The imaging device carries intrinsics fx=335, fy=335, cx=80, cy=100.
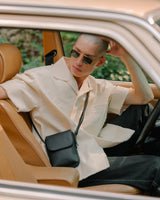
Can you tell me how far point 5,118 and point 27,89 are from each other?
8.1 inches

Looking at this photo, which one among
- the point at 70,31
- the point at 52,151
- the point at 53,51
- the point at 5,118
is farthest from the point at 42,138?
the point at 53,51

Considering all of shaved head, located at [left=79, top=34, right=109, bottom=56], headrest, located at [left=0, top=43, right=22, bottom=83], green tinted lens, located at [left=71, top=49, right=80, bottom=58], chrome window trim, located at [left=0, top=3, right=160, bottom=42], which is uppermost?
chrome window trim, located at [left=0, top=3, right=160, bottom=42]

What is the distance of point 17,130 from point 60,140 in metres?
0.24

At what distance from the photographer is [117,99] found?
6.98ft

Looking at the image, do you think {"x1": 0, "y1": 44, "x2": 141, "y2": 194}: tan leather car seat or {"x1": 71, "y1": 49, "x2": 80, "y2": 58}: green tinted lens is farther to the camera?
{"x1": 71, "y1": 49, "x2": 80, "y2": 58}: green tinted lens

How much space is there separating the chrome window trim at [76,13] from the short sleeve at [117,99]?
3.39 feet

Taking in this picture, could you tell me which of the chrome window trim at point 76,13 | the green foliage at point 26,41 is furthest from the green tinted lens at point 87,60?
the green foliage at point 26,41

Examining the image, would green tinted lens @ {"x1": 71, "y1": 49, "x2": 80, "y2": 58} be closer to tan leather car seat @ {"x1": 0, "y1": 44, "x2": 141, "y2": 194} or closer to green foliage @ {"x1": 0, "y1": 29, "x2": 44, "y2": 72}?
tan leather car seat @ {"x1": 0, "y1": 44, "x2": 141, "y2": 194}

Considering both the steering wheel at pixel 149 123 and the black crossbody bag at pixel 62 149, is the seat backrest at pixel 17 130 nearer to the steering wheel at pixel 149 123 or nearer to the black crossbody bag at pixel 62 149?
the black crossbody bag at pixel 62 149

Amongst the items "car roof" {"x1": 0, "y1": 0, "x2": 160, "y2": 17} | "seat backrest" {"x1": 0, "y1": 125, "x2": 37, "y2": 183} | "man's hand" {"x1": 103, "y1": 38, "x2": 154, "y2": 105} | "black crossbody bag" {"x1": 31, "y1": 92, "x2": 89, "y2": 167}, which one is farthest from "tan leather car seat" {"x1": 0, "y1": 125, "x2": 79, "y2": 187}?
"man's hand" {"x1": 103, "y1": 38, "x2": 154, "y2": 105}

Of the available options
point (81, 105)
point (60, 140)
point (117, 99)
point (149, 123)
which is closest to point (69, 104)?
point (81, 105)

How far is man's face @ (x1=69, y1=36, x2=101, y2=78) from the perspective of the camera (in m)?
1.73

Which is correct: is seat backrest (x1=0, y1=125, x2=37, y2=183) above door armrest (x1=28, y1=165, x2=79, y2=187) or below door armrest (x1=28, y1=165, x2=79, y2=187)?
above

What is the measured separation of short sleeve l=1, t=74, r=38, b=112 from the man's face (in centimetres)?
26
